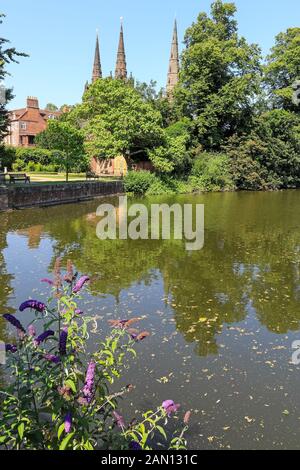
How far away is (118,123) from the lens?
37438 mm

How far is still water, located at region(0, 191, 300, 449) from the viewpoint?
5.19m

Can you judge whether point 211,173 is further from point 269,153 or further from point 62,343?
point 62,343

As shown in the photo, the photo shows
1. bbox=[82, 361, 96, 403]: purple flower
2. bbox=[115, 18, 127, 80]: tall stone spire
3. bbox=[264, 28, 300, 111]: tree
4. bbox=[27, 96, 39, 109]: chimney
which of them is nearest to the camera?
bbox=[82, 361, 96, 403]: purple flower

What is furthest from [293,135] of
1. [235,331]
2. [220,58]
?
[235,331]

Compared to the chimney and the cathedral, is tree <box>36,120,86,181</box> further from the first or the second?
the cathedral

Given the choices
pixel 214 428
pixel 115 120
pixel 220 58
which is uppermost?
pixel 220 58

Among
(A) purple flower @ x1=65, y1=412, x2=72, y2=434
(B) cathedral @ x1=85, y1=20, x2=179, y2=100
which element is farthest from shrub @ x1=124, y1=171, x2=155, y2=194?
(B) cathedral @ x1=85, y1=20, x2=179, y2=100

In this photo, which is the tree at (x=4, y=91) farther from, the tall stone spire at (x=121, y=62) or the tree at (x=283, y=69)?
the tall stone spire at (x=121, y=62)

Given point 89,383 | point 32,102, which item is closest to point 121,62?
A: point 32,102

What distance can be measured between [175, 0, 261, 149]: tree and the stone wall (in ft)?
63.9

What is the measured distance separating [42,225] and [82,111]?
25.2 meters

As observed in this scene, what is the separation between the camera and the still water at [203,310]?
17.0 ft
